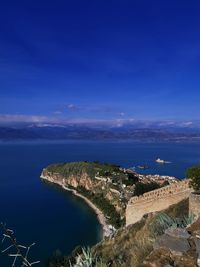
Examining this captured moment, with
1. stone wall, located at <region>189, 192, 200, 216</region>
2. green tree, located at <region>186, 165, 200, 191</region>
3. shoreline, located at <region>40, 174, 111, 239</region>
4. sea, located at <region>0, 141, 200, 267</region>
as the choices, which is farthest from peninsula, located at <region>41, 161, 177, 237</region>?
stone wall, located at <region>189, 192, 200, 216</region>

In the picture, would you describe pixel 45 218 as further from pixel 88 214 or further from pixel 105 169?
pixel 105 169

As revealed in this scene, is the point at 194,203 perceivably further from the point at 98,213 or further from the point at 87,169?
the point at 87,169

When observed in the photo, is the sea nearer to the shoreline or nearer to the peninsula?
the shoreline

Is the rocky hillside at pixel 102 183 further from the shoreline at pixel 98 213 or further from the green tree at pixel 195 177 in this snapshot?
the green tree at pixel 195 177

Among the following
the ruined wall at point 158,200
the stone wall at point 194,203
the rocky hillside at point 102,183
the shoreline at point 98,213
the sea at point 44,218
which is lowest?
the sea at point 44,218

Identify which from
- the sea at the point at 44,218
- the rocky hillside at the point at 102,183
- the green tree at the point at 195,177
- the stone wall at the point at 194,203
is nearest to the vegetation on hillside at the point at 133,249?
the stone wall at the point at 194,203

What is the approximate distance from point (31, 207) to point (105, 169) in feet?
41.9

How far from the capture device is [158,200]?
18.0 meters

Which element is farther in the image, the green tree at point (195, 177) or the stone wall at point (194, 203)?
the green tree at point (195, 177)

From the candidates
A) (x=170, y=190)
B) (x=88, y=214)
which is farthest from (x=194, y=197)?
(x=88, y=214)

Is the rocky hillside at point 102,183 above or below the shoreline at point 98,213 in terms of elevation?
above

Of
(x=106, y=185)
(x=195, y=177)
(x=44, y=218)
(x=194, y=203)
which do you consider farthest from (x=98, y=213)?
(x=194, y=203)

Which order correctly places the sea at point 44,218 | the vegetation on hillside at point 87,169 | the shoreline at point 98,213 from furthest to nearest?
the vegetation on hillside at point 87,169
the shoreline at point 98,213
the sea at point 44,218

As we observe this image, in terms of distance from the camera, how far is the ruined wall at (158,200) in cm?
1687
